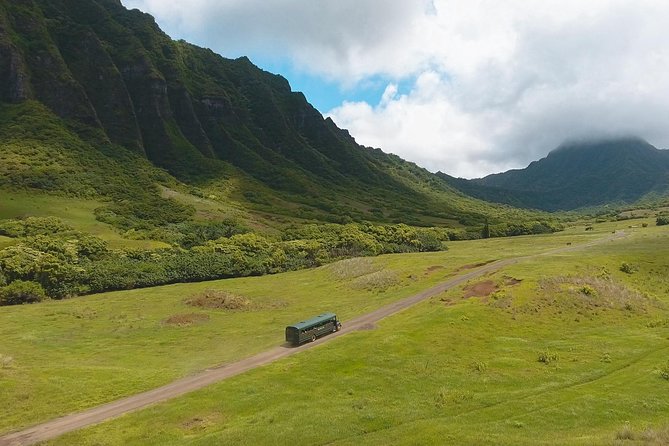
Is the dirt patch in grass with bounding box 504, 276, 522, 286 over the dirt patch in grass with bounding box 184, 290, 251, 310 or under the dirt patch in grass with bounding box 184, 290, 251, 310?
under

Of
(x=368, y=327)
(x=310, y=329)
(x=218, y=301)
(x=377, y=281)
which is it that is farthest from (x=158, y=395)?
(x=377, y=281)

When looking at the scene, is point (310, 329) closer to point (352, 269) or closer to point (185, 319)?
point (185, 319)

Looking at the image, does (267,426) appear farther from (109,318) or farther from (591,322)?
(109,318)

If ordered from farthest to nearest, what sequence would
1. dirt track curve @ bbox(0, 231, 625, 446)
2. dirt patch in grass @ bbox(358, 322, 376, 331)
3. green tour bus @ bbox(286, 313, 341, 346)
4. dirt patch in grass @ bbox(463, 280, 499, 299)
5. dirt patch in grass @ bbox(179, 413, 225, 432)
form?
dirt patch in grass @ bbox(463, 280, 499, 299) → dirt patch in grass @ bbox(358, 322, 376, 331) → green tour bus @ bbox(286, 313, 341, 346) → dirt patch in grass @ bbox(179, 413, 225, 432) → dirt track curve @ bbox(0, 231, 625, 446)

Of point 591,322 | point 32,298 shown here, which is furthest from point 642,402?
point 32,298

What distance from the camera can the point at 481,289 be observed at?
212 ft

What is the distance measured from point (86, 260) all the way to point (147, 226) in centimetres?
6462

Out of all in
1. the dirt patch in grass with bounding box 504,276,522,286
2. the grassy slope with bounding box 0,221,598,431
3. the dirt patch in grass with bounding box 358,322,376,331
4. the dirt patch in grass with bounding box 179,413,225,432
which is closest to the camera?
the dirt patch in grass with bounding box 179,413,225,432

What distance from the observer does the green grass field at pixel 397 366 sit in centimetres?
3064

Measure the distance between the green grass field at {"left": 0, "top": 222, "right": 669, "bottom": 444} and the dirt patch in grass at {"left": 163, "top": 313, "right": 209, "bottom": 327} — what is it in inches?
48.0

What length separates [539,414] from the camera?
1191 inches

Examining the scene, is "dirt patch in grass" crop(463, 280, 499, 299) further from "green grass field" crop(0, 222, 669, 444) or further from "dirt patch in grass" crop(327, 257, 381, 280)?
"dirt patch in grass" crop(327, 257, 381, 280)

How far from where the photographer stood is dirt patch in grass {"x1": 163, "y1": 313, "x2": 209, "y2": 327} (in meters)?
68.1

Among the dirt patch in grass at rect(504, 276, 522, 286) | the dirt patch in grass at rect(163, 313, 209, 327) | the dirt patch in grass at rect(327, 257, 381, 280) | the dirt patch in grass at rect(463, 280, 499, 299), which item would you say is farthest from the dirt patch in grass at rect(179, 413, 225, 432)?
the dirt patch in grass at rect(327, 257, 381, 280)
